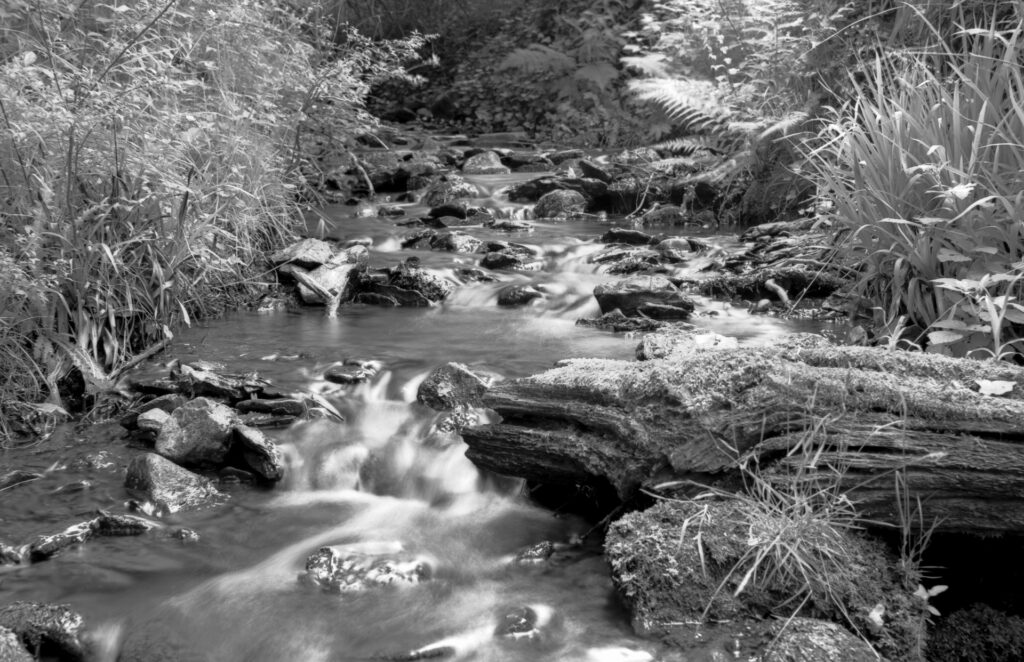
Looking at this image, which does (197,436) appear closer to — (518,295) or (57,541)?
(57,541)

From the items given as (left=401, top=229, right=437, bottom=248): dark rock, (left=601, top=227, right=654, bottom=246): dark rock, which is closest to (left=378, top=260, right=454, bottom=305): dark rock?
(left=401, top=229, right=437, bottom=248): dark rock

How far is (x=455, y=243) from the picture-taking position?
8.34 metres

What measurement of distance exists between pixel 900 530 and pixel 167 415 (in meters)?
3.22

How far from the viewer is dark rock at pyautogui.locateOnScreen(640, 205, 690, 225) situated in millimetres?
9531

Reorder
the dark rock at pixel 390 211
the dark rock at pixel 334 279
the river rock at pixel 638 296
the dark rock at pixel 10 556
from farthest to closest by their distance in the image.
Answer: the dark rock at pixel 390 211 → the dark rock at pixel 334 279 → the river rock at pixel 638 296 → the dark rock at pixel 10 556

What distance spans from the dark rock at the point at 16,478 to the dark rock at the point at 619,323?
3507 millimetres

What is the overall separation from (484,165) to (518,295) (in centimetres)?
630

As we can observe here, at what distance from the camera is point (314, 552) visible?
3.14 meters

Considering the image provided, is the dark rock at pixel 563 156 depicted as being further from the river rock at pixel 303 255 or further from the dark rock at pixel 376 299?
the dark rock at pixel 376 299

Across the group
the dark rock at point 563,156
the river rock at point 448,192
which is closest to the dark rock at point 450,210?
the river rock at point 448,192

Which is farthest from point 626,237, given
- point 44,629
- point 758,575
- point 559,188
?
point 44,629

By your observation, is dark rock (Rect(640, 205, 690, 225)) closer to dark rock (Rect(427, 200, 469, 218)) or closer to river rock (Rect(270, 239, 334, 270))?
dark rock (Rect(427, 200, 469, 218))

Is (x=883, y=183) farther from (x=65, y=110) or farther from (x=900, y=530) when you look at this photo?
(x=65, y=110)

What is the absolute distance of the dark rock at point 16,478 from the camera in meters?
3.64
